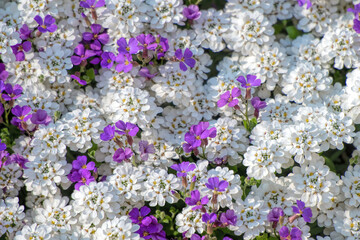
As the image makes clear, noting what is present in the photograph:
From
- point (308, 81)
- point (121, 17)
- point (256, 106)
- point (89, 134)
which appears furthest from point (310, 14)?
point (89, 134)

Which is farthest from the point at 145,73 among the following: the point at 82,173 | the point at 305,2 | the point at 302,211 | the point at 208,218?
the point at 302,211

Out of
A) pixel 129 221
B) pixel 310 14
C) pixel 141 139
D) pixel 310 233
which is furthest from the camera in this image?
pixel 310 14

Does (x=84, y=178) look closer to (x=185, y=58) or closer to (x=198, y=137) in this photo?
(x=198, y=137)

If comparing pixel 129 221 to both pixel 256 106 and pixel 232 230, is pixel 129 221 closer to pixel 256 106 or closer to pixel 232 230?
pixel 232 230

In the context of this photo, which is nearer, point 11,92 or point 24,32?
point 11,92

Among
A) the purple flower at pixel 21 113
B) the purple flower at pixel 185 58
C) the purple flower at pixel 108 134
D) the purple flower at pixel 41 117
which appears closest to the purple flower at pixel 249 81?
the purple flower at pixel 185 58

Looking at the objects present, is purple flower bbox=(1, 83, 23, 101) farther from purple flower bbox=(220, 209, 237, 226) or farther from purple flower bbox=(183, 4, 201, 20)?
purple flower bbox=(220, 209, 237, 226)

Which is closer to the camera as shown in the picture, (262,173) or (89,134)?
(262,173)
